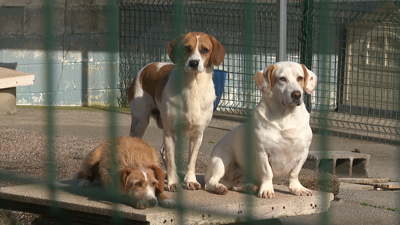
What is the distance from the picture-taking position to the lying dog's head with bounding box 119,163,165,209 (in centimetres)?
343

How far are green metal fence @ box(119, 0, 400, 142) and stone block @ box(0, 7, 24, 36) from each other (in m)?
1.84

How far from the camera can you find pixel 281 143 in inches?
148

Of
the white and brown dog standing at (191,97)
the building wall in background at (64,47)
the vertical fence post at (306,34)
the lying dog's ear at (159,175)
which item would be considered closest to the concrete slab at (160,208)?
the lying dog's ear at (159,175)

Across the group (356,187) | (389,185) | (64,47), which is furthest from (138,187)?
(64,47)

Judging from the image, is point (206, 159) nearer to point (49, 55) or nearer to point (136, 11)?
point (49, 55)

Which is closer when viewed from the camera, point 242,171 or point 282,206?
point 282,206

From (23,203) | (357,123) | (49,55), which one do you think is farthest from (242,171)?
(357,123)

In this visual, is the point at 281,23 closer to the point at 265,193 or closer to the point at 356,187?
the point at 356,187

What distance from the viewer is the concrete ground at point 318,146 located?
14.6ft

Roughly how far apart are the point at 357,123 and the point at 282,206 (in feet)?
16.1

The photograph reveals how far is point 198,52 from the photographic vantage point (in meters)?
4.18

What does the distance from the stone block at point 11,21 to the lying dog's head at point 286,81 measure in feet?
23.5

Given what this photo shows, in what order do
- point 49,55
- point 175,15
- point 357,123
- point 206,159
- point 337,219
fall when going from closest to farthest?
point 175,15, point 49,55, point 337,219, point 206,159, point 357,123

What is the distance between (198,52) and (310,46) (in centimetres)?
422
